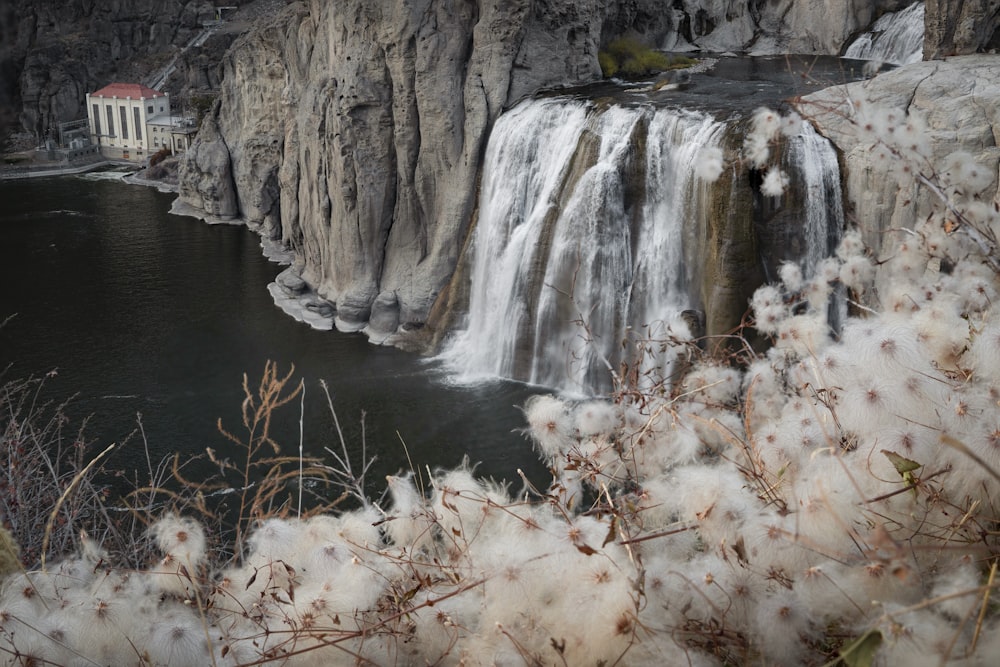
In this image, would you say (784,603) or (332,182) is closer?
(784,603)

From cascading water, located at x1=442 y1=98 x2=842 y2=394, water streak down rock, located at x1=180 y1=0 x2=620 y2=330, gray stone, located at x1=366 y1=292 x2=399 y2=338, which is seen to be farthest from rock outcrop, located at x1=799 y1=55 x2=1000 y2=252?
gray stone, located at x1=366 y1=292 x2=399 y2=338

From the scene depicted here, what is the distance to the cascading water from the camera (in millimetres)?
17812

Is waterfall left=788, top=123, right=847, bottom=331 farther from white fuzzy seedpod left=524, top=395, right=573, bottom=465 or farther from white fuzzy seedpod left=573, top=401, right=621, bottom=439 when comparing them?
white fuzzy seedpod left=524, top=395, right=573, bottom=465

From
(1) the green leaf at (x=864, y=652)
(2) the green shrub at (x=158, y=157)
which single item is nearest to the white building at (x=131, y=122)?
(2) the green shrub at (x=158, y=157)

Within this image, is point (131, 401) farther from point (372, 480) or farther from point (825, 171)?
point (825, 171)

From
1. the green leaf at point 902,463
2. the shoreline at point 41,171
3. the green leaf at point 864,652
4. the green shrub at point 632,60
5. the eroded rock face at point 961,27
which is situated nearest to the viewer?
the green leaf at point 864,652

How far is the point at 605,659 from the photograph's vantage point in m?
3.01

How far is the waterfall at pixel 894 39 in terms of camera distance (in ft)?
86.5

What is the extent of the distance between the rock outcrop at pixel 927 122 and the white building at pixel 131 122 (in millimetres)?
39935

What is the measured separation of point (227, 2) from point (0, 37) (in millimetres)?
18505

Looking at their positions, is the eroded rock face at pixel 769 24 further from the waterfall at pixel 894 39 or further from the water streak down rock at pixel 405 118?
the water streak down rock at pixel 405 118

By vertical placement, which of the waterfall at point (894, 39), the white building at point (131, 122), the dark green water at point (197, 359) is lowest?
the dark green water at point (197, 359)

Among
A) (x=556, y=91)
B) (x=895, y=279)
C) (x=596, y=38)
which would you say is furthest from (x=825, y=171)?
(x=895, y=279)

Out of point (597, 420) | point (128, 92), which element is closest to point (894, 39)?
point (597, 420)
